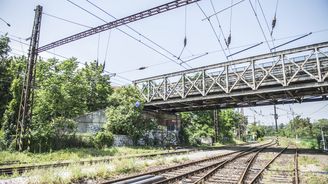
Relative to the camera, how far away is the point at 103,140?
25078 mm

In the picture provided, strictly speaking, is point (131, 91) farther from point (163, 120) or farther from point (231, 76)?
point (231, 76)

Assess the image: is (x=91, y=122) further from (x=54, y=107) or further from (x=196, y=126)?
(x=196, y=126)

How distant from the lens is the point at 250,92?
24.3 m

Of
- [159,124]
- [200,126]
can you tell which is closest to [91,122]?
[159,124]

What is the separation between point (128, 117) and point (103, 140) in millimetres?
4804

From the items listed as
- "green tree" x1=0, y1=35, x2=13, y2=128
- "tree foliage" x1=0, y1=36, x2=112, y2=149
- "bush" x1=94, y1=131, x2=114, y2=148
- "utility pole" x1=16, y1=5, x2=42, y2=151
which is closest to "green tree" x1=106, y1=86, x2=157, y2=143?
"bush" x1=94, y1=131, x2=114, y2=148

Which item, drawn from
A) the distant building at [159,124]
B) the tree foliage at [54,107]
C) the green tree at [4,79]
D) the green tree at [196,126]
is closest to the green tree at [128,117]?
the distant building at [159,124]

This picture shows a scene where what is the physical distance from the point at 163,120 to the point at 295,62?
72.1ft

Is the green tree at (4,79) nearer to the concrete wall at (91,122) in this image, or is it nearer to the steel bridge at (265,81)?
the concrete wall at (91,122)

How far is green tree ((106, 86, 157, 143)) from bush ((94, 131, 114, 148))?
9.15ft

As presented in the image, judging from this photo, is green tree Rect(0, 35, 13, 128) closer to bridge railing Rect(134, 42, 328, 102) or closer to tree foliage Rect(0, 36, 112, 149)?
tree foliage Rect(0, 36, 112, 149)

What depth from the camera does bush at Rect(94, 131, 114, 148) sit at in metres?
24.5

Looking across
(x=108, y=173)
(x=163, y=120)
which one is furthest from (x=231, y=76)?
(x=108, y=173)

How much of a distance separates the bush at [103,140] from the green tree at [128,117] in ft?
9.15
